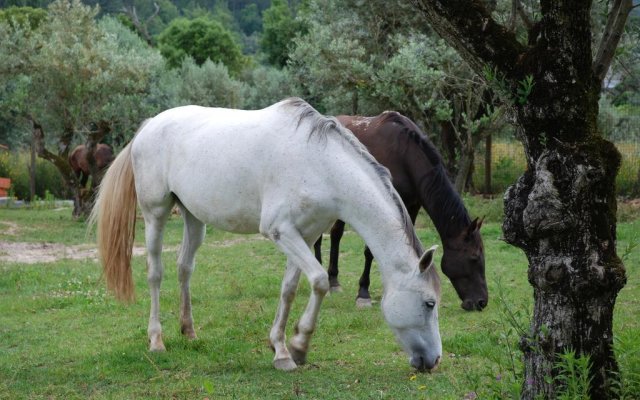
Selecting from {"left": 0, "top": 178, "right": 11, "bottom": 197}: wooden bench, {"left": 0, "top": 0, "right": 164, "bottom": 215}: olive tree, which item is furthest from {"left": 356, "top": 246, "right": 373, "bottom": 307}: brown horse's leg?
{"left": 0, "top": 178, "right": 11, "bottom": 197}: wooden bench

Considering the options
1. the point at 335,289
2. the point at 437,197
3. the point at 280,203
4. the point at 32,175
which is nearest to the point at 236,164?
the point at 280,203

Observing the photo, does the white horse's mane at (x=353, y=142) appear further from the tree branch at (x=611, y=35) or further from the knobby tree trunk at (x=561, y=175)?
the tree branch at (x=611, y=35)

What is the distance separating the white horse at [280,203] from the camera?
5184mm

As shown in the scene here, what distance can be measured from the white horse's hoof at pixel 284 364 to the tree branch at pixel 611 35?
2.94 meters

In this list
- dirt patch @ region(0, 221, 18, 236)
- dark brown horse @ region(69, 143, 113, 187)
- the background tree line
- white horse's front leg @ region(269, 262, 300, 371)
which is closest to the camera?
white horse's front leg @ region(269, 262, 300, 371)

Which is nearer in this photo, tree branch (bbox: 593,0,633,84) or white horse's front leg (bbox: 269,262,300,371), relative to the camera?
tree branch (bbox: 593,0,633,84)

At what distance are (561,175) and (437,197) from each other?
3.76 m

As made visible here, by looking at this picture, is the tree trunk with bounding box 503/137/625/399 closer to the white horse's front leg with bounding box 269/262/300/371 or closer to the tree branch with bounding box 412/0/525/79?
the tree branch with bounding box 412/0/525/79

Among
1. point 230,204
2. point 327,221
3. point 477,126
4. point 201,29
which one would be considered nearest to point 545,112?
point 327,221

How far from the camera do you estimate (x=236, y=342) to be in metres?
6.29

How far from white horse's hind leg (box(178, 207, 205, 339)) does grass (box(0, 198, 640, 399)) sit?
0.22 meters

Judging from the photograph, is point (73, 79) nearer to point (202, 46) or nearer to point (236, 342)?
point (236, 342)

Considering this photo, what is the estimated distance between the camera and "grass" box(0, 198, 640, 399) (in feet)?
16.0

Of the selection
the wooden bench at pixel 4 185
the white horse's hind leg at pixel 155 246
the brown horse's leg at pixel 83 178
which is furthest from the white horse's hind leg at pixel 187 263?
the wooden bench at pixel 4 185
